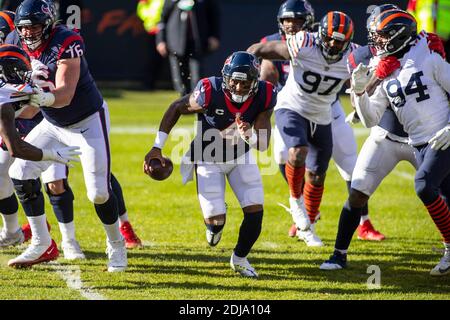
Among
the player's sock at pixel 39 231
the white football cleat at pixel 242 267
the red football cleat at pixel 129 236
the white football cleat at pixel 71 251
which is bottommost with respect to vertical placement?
the red football cleat at pixel 129 236

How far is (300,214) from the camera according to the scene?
285 inches

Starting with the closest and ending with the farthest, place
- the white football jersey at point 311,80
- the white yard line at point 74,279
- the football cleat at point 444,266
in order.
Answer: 1. the white yard line at point 74,279
2. the football cleat at point 444,266
3. the white football jersey at point 311,80

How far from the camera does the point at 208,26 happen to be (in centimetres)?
1379

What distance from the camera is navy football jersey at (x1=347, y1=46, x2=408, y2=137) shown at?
20.1ft

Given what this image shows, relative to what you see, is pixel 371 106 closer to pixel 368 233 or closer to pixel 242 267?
pixel 242 267

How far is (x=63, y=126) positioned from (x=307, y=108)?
2153 mm

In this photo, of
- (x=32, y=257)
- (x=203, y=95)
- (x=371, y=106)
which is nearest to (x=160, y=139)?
(x=203, y=95)

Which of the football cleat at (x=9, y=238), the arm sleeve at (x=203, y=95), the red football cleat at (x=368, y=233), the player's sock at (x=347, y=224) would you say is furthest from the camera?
the red football cleat at (x=368, y=233)

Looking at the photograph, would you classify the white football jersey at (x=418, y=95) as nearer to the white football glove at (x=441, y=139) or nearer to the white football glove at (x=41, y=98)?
the white football glove at (x=441, y=139)

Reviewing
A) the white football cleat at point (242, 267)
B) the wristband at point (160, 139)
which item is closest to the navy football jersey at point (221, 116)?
the wristband at point (160, 139)

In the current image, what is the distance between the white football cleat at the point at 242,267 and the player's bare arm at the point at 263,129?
80 cm

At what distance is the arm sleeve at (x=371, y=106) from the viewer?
19.1 feet

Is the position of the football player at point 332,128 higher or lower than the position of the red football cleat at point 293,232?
higher

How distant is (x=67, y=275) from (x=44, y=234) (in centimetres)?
38
